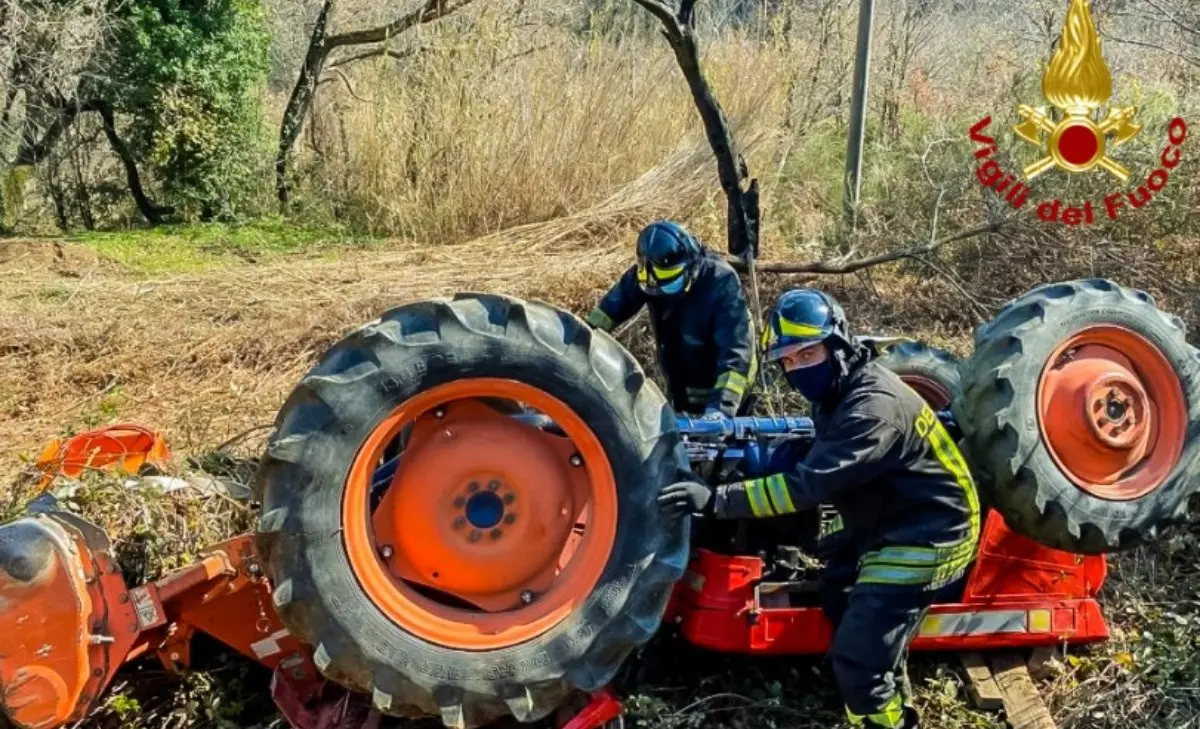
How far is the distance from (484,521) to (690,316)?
201 cm

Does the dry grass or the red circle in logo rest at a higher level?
the red circle in logo

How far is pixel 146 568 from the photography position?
392 cm

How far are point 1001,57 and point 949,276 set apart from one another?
3.46 metres

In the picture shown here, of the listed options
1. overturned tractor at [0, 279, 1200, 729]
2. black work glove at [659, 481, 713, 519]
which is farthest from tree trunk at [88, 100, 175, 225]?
black work glove at [659, 481, 713, 519]

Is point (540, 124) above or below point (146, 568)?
above

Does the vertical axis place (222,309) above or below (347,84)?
below

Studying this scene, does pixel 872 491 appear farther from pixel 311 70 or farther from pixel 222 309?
pixel 311 70

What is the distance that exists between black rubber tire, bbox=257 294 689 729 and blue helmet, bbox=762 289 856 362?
0.48 m

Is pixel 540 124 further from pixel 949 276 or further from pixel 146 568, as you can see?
pixel 146 568

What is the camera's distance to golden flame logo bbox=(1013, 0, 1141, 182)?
24.3 feet

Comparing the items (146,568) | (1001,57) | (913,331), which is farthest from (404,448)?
(1001,57)

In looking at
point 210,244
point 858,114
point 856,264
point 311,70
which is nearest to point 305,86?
point 311,70

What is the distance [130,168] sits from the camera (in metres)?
14.0

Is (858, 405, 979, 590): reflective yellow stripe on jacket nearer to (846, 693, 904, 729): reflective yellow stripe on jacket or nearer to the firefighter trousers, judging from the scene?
the firefighter trousers
